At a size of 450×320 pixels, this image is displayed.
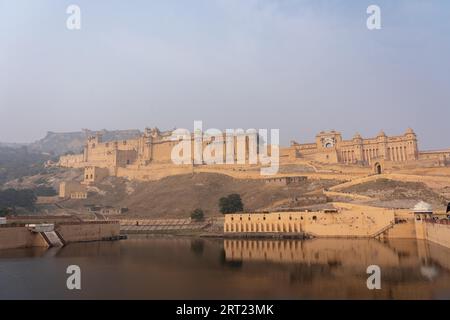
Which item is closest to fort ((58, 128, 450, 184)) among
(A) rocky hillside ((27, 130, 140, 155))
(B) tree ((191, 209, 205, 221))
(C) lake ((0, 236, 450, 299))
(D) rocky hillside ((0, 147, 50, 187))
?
(D) rocky hillside ((0, 147, 50, 187))

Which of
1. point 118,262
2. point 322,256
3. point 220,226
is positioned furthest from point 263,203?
point 118,262

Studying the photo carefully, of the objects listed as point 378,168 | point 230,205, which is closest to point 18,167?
point 230,205

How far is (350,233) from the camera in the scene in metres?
37.8

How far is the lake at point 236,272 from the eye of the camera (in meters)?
16.0

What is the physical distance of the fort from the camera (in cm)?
6356

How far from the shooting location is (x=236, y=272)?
20891 millimetres

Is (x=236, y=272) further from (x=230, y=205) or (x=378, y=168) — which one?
(x=378, y=168)

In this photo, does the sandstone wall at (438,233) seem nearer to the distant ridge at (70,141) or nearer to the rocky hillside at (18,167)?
the rocky hillside at (18,167)

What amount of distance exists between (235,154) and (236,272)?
57.0m

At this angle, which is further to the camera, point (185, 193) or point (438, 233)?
point (185, 193)

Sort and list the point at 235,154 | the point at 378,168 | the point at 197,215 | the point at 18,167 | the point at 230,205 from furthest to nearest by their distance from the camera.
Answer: the point at 18,167
the point at 235,154
the point at 378,168
the point at 197,215
the point at 230,205

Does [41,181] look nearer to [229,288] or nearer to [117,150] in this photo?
[117,150]

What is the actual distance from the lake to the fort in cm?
3379
